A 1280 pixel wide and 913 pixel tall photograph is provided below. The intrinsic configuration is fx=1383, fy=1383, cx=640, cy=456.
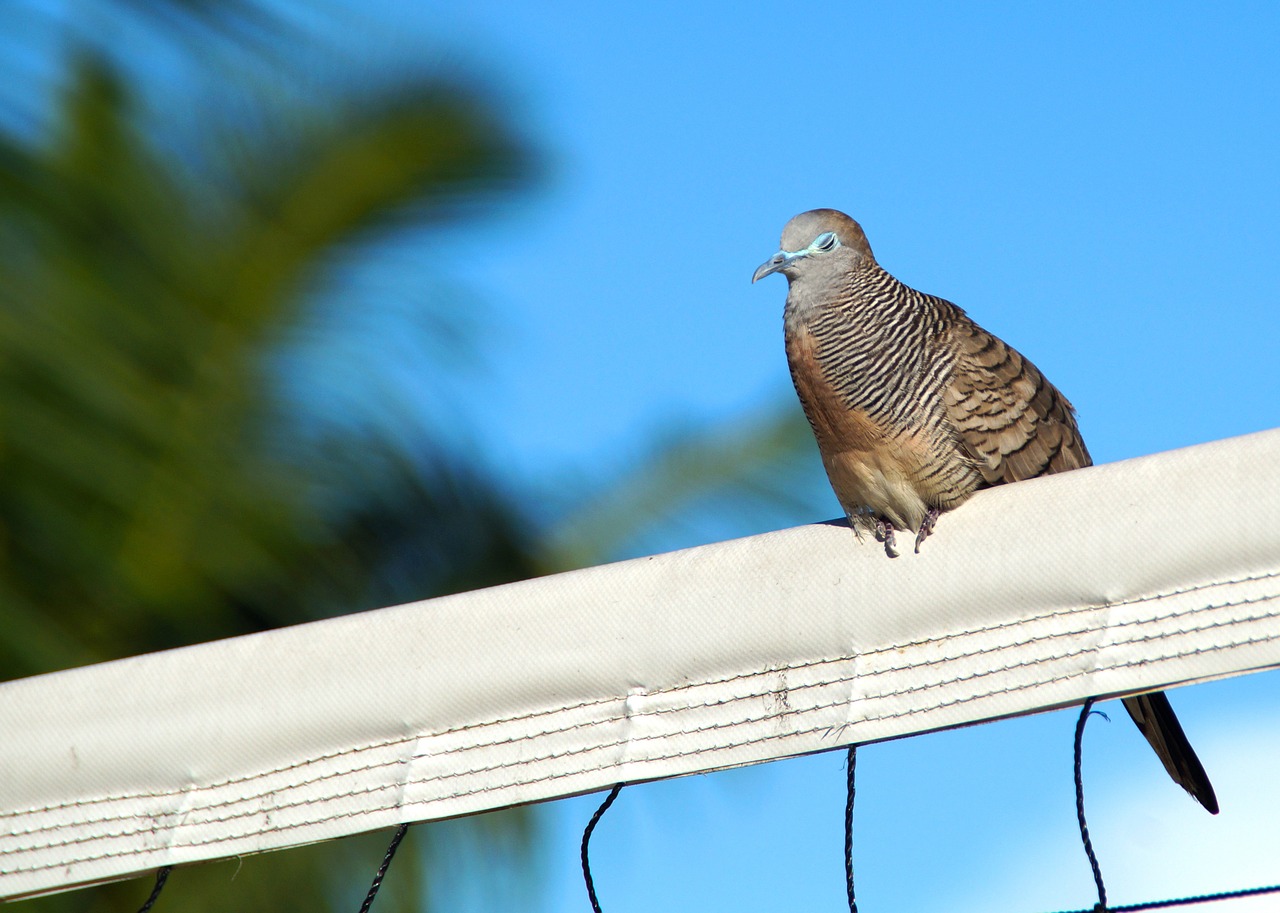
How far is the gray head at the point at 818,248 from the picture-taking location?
11.0 ft

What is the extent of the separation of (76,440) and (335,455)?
97 centimetres

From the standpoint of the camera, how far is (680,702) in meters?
2.18

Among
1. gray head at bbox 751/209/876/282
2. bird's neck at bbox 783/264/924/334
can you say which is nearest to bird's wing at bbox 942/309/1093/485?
bird's neck at bbox 783/264/924/334

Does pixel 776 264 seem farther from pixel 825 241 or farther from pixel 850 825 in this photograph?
pixel 850 825

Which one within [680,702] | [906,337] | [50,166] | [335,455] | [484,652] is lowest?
[680,702]

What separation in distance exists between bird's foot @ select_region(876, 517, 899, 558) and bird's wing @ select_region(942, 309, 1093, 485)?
0.53 m

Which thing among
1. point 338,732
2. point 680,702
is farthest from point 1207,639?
point 338,732

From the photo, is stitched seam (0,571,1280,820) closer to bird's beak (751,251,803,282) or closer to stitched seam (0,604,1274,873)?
stitched seam (0,604,1274,873)

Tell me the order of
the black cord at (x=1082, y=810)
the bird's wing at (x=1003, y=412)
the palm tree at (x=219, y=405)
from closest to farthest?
the black cord at (x=1082, y=810), the bird's wing at (x=1003, y=412), the palm tree at (x=219, y=405)

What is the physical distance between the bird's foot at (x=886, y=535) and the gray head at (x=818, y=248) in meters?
0.92

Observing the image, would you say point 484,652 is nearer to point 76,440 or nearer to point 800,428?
point 76,440

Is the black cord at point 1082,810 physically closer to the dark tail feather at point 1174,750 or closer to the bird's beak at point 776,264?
the dark tail feather at point 1174,750

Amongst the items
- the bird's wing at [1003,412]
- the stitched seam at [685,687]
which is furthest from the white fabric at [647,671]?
the bird's wing at [1003,412]

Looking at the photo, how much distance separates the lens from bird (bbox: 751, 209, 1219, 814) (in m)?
2.89
